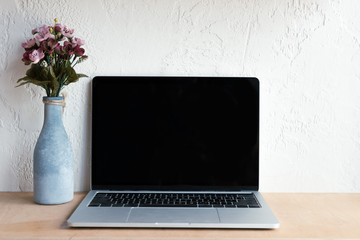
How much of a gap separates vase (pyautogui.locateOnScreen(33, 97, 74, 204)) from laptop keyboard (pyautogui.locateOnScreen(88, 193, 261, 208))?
4.2 inches

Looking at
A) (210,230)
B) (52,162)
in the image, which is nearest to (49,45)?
(52,162)

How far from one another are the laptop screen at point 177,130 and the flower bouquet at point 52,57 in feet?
0.41

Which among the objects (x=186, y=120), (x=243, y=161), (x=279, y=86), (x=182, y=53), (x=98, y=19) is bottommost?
(x=243, y=161)

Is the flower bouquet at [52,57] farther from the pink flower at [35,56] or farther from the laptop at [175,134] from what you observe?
the laptop at [175,134]

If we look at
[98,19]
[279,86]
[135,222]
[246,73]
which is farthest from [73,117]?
[279,86]

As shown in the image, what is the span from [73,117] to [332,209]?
0.88 meters

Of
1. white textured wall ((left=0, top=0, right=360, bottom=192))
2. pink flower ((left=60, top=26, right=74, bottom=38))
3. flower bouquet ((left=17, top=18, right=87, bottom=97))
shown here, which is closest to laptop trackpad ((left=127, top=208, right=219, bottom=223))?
white textured wall ((left=0, top=0, right=360, bottom=192))

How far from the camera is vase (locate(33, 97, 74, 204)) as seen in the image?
1062 millimetres

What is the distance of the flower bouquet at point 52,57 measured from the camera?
1071 mm

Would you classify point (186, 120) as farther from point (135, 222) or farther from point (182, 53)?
point (135, 222)

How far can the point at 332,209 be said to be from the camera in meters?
1.06

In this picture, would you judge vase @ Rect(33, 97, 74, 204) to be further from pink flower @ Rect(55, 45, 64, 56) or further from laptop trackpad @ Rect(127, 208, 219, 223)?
laptop trackpad @ Rect(127, 208, 219, 223)

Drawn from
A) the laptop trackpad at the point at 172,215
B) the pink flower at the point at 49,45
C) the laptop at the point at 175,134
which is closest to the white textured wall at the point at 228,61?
the laptop at the point at 175,134

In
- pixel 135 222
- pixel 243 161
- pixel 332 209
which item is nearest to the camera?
pixel 135 222
